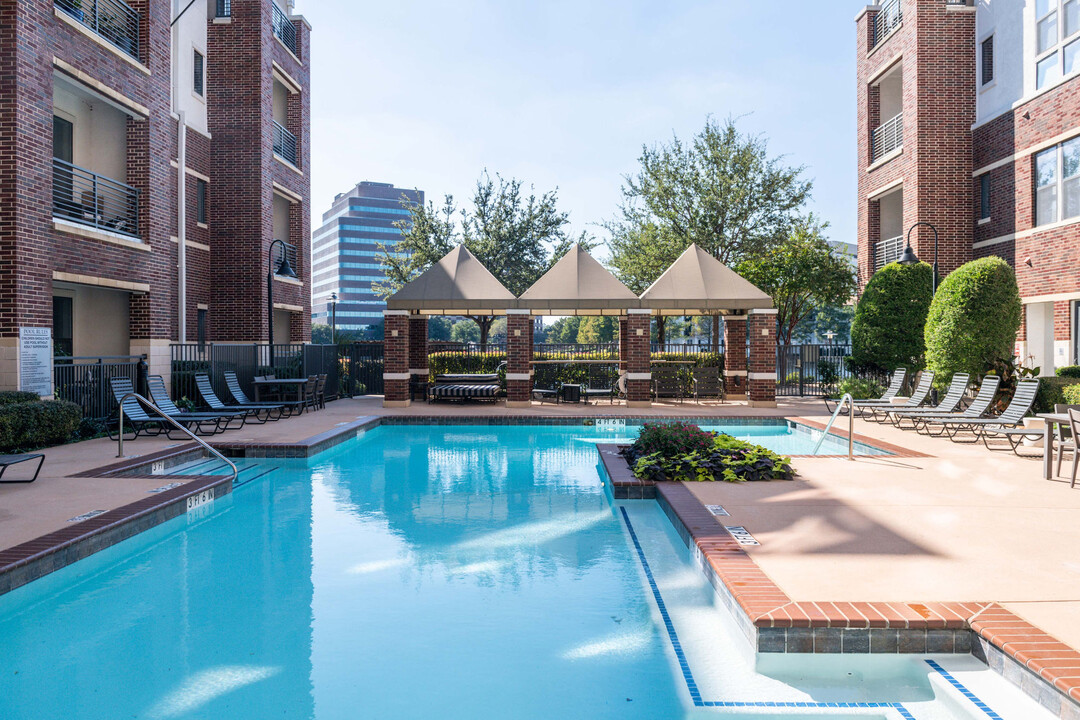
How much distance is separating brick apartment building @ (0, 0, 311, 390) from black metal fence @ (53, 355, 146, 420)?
2.76ft

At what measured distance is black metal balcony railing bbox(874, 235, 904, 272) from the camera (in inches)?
880

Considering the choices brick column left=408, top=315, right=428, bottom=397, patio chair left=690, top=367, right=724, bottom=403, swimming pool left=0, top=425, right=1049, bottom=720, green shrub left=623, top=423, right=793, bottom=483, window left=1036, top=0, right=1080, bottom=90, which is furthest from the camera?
brick column left=408, top=315, right=428, bottom=397

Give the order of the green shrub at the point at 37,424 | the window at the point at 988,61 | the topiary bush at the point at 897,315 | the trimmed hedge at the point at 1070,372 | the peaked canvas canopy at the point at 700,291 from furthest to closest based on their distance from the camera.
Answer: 1. the window at the point at 988,61
2. the peaked canvas canopy at the point at 700,291
3. the topiary bush at the point at 897,315
4. the trimmed hedge at the point at 1070,372
5. the green shrub at the point at 37,424

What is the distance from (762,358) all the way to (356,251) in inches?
4608

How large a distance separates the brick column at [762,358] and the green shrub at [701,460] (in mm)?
9689

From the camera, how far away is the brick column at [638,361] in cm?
1869

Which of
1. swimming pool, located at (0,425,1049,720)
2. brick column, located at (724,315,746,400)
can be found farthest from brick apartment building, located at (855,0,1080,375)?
swimming pool, located at (0,425,1049,720)

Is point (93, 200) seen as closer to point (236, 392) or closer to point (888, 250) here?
point (236, 392)

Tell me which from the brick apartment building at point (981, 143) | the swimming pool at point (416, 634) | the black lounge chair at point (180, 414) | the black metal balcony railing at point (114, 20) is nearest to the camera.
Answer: the swimming pool at point (416, 634)

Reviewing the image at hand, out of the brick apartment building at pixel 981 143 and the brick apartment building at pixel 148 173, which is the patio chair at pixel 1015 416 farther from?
the brick apartment building at pixel 148 173

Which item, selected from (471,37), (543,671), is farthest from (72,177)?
(543,671)

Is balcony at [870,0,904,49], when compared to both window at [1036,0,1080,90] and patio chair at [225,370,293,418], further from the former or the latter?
patio chair at [225,370,293,418]

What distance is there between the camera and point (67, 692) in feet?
12.4

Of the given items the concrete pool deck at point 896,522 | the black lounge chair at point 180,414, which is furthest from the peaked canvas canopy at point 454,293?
the concrete pool deck at point 896,522
